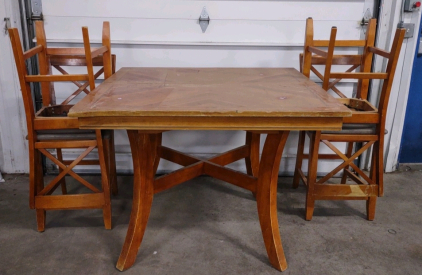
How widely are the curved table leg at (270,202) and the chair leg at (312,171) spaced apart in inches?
17.5

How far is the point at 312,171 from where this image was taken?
231 centimetres

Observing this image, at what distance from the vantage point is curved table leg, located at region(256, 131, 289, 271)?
1.91m

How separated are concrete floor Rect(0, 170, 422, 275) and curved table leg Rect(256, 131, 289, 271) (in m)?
0.07

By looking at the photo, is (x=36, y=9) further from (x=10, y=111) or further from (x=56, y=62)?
(x=10, y=111)

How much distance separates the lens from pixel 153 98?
5.61 feet

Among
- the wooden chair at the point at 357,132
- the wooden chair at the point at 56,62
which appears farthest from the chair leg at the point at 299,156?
the wooden chair at the point at 56,62

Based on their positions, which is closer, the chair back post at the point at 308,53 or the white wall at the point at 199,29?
the chair back post at the point at 308,53

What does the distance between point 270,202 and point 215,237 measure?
453mm

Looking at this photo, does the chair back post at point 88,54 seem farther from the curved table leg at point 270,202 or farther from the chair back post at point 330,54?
the chair back post at point 330,54

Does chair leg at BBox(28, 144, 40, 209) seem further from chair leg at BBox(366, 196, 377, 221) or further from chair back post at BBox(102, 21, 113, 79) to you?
chair leg at BBox(366, 196, 377, 221)

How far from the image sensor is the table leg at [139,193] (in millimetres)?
1874

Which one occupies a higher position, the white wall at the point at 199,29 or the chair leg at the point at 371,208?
the white wall at the point at 199,29

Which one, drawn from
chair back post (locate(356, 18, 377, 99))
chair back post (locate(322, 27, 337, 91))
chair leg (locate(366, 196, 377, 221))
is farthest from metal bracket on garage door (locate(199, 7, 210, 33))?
chair leg (locate(366, 196, 377, 221))

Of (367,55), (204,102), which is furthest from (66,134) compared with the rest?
(367,55)
